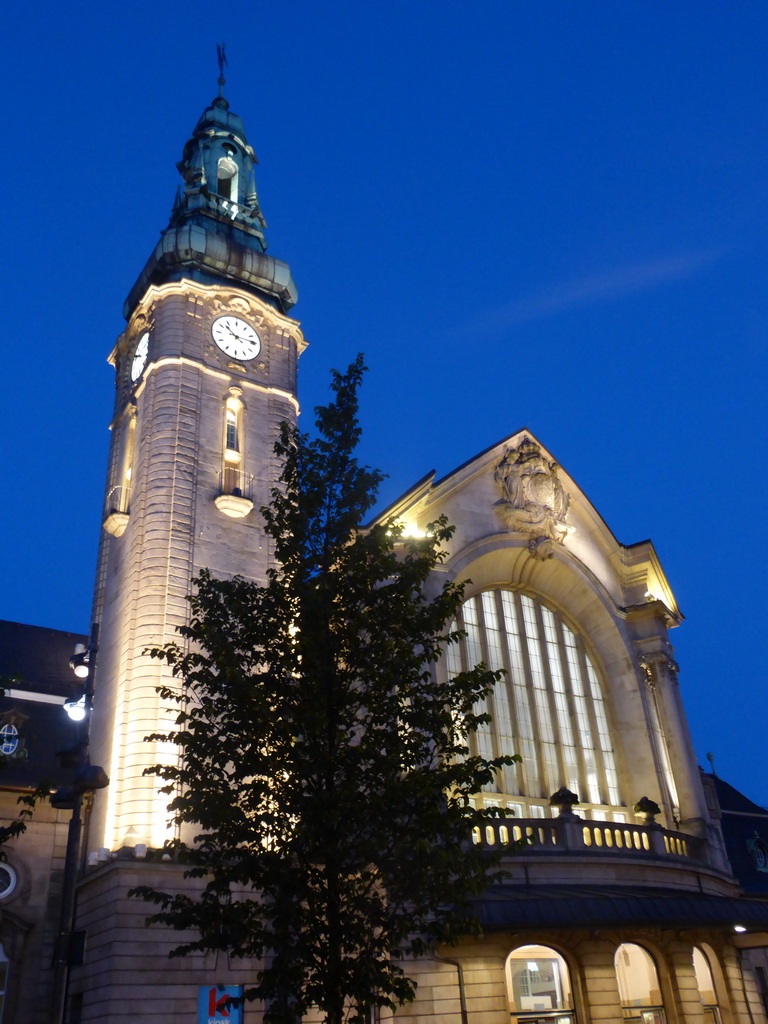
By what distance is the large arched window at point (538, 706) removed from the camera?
98.5ft

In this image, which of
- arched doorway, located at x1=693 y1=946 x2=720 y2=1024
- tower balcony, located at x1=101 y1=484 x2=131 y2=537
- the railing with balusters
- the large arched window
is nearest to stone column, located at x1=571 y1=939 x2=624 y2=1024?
the railing with balusters

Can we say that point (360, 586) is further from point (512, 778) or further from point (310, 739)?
point (512, 778)

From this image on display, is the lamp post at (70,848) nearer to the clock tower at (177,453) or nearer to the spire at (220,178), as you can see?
the clock tower at (177,453)

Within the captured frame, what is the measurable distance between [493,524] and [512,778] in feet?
27.0

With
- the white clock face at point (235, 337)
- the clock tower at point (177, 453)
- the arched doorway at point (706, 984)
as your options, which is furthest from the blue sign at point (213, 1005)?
the white clock face at point (235, 337)

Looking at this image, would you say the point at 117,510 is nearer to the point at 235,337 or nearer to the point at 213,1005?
the point at 235,337

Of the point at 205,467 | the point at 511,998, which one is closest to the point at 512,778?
the point at 511,998

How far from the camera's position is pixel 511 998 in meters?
24.2

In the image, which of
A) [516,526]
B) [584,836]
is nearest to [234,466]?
[516,526]

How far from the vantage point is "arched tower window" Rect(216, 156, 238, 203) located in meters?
41.7

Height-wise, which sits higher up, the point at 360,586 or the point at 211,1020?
the point at 360,586

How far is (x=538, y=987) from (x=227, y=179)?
33.9 meters

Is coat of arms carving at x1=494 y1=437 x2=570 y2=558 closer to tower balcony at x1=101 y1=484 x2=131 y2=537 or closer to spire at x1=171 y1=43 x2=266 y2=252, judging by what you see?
tower balcony at x1=101 y1=484 x2=131 y2=537

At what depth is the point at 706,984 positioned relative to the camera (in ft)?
92.8
